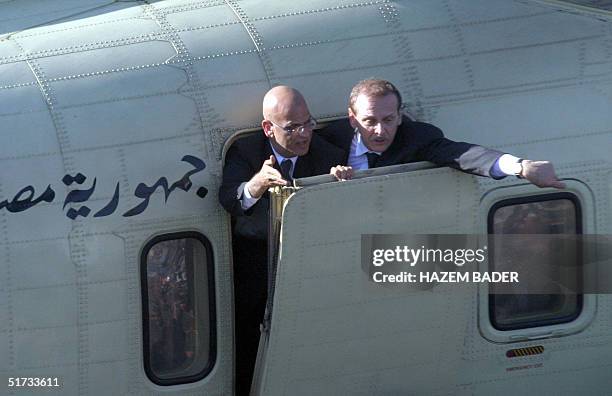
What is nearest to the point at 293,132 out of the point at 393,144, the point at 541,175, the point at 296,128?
Result: the point at 296,128

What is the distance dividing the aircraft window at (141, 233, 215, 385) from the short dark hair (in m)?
1.36

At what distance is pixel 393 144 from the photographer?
7.49 metres

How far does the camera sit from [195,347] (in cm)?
749

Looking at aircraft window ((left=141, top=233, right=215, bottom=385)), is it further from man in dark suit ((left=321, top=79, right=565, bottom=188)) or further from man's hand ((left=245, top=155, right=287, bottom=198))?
man in dark suit ((left=321, top=79, right=565, bottom=188))

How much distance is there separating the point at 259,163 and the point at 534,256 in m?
2.03

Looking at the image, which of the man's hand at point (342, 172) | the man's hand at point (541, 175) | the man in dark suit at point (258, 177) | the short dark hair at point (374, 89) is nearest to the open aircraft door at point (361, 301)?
the man's hand at point (342, 172)

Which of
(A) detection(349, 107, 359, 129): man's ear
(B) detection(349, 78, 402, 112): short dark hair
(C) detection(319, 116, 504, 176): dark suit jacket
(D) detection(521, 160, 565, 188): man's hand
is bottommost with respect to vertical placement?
(D) detection(521, 160, 565, 188): man's hand

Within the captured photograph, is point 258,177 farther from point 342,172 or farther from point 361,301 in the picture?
point 361,301

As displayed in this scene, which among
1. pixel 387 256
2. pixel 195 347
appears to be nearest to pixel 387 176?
pixel 387 256

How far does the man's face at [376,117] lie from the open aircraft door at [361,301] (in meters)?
0.26

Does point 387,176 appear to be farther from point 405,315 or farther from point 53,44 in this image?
point 53,44

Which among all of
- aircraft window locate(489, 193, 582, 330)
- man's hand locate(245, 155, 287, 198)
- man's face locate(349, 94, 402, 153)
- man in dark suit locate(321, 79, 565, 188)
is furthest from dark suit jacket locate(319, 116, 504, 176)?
man's hand locate(245, 155, 287, 198)

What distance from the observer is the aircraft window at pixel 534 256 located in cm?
773

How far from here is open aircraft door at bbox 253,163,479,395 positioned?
7.08 m
